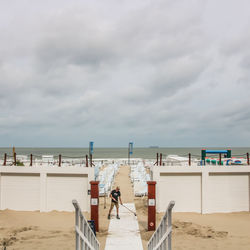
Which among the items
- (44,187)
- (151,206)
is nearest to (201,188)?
(151,206)

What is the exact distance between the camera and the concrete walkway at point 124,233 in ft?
34.7

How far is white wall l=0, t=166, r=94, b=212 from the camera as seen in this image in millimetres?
16719

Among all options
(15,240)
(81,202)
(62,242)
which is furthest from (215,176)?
(15,240)

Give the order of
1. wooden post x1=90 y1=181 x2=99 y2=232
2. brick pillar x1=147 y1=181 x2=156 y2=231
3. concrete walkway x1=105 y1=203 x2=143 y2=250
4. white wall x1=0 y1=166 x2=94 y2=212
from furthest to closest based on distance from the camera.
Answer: white wall x1=0 y1=166 x2=94 y2=212, brick pillar x1=147 y1=181 x2=156 y2=231, wooden post x1=90 y1=181 x2=99 y2=232, concrete walkway x1=105 y1=203 x2=143 y2=250

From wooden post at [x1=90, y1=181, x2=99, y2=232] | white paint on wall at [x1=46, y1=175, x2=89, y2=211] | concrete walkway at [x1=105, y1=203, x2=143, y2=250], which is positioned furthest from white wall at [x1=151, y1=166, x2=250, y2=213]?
wooden post at [x1=90, y1=181, x2=99, y2=232]

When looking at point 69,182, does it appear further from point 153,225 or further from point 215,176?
point 215,176

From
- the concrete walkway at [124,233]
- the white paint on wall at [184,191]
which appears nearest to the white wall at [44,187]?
the concrete walkway at [124,233]

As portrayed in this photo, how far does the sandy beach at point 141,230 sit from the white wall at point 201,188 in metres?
0.59

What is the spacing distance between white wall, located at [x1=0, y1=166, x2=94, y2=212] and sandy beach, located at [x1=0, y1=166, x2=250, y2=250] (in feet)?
1.97

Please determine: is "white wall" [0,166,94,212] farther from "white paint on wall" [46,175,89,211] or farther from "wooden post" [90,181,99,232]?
"wooden post" [90,181,99,232]

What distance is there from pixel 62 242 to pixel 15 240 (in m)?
2.15

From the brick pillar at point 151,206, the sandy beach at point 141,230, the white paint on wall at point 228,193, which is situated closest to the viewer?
the sandy beach at point 141,230

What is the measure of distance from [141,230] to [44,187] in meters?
7.18

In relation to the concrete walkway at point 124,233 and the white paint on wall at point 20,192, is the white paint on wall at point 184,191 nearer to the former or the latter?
the concrete walkway at point 124,233
